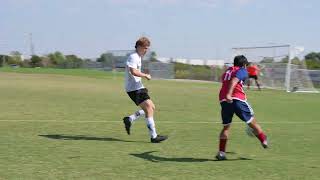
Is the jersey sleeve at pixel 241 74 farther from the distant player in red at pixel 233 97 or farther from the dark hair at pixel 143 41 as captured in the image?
the dark hair at pixel 143 41

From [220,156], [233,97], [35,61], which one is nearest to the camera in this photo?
[220,156]

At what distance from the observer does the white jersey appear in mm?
11109

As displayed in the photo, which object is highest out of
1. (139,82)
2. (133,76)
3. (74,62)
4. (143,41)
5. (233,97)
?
(143,41)

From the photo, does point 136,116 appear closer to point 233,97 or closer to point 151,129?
point 151,129

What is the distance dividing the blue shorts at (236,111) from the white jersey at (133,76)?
2452 mm

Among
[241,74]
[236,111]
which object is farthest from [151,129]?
[241,74]

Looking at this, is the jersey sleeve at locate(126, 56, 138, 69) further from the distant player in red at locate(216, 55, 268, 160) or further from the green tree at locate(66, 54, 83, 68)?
the green tree at locate(66, 54, 83, 68)

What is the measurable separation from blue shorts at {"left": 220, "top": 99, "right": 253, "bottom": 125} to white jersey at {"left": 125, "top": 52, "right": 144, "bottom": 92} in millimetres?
2452

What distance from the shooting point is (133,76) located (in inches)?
441

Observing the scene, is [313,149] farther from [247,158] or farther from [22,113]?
[22,113]

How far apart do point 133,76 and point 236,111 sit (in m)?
2.68

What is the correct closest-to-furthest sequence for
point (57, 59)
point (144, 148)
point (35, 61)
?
1. point (144, 148)
2. point (35, 61)
3. point (57, 59)

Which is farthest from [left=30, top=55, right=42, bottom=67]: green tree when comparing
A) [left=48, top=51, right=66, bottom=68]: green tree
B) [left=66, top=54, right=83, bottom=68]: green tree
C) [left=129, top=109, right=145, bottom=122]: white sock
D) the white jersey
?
the white jersey

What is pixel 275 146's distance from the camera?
10.7 meters
